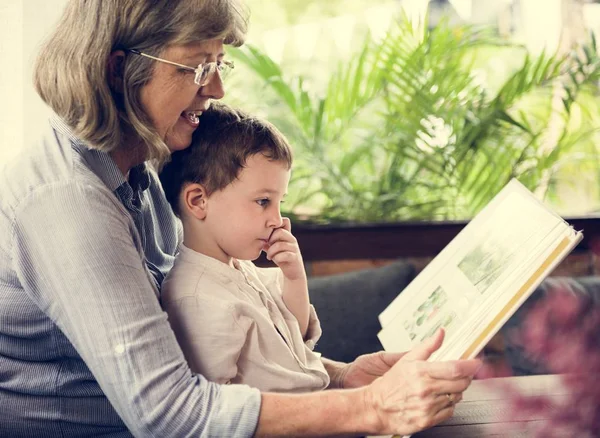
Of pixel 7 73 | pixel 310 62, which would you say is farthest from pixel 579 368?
pixel 310 62

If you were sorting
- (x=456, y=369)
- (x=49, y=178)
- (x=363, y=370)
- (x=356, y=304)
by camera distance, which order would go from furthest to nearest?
(x=356, y=304) < (x=363, y=370) < (x=49, y=178) < (x=456, y=369)

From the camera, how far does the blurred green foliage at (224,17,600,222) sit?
3.21 meters

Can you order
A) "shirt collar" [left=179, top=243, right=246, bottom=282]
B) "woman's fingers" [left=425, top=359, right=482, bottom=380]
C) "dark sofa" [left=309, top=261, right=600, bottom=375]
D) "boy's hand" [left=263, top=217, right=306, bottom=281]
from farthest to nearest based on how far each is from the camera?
"dark sofa" [left=309, top=261, right=600, bottom=375] → "boy's hand" [left=263, top=217, right=306, bottom=281] → "shirt collar" [left=179, top=243, right=246, bottom=282] → "woman's fingers" [left=425, top=359, right=482, bottom=380]

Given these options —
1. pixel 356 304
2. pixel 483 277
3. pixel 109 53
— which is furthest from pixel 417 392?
pixel 356 304

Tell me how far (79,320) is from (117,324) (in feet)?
0.21

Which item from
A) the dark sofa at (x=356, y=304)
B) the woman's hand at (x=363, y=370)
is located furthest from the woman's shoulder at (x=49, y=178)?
the dark sofa at (x=356, y=304)

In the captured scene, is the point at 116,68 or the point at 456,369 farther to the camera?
the point at 116,68

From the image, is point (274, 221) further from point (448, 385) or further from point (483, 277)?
point (448, 385)

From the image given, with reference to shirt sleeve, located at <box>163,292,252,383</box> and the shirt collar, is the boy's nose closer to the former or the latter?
the shirt collar

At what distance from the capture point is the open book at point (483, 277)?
1204 millimetres

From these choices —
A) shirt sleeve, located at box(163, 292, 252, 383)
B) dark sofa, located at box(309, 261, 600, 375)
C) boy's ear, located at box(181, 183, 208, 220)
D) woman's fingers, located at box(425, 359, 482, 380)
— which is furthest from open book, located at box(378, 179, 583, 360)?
dark sofa, located at box(309, 261, 600, 375)

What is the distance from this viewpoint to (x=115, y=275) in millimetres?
1249

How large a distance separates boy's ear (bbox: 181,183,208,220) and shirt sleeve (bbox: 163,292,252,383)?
0.21 m

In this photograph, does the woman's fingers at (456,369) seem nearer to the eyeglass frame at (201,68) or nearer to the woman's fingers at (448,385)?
the woman's fingers at (448,385)
